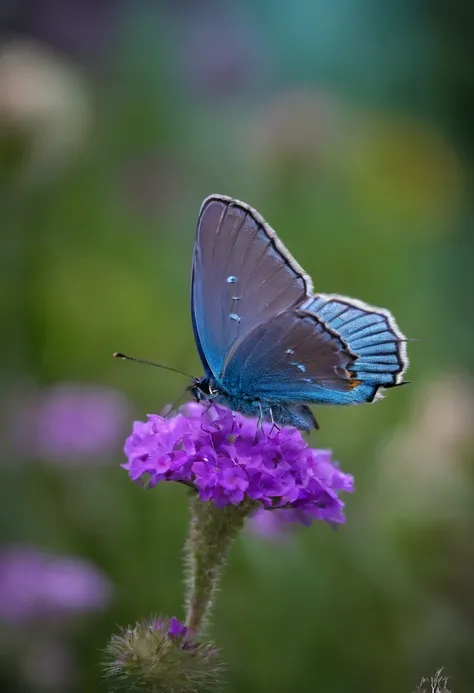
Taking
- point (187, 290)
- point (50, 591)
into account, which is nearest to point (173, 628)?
point (50, 591)

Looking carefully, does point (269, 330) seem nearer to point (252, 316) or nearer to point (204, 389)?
point (252, 316)

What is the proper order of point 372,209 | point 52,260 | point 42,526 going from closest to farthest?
point 42,526 < point 52,260 < point 372,209

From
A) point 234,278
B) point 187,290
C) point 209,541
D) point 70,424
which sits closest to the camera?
point 209,541

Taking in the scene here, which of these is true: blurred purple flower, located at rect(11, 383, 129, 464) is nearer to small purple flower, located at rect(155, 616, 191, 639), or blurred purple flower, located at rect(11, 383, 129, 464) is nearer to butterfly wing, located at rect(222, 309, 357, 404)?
butterfly wing, located at rect(222, 309, 357, 404)

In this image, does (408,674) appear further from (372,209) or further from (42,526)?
(372,209)

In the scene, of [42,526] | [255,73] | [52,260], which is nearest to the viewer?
[42,526]

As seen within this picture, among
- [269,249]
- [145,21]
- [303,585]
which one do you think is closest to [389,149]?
[145,21]

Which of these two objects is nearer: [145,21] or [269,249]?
[269,249]

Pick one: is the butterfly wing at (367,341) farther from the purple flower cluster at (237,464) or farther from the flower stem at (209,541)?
the flower stem at (209,541)
